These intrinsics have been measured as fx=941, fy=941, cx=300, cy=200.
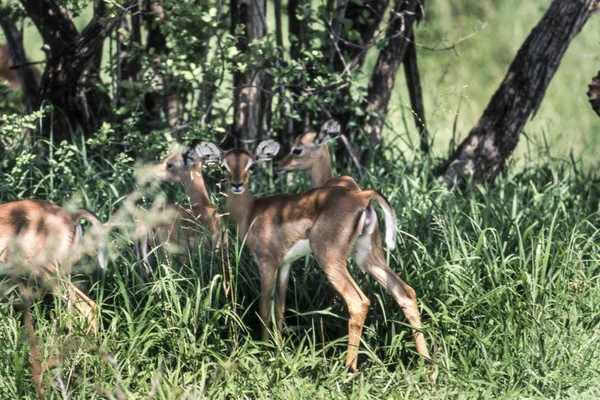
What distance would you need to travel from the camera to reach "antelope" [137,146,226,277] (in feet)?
16.4

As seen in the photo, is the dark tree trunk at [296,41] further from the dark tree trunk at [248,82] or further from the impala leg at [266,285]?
the impala leg at [266,285]

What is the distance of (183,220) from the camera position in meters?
5.35

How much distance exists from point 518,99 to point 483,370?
2.74 metres

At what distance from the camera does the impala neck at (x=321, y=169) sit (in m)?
6.06

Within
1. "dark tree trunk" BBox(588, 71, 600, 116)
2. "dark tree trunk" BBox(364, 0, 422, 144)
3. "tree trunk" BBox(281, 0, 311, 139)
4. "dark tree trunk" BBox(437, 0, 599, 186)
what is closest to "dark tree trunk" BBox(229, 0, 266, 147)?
"tree trunk" BBox(281, 0, 311, 139)

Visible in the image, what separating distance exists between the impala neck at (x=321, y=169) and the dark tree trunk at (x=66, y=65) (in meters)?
1.62

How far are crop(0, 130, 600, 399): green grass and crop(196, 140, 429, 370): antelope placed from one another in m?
0.14

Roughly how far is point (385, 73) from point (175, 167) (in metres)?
1.87

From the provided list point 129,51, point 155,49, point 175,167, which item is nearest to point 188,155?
point 175,167

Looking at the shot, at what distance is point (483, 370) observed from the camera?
437 centimetres

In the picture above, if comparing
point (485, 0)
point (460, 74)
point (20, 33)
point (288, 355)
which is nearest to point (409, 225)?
point (288, 355)

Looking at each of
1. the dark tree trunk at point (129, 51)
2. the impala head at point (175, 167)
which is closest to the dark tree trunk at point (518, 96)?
the impala head at point (175, 167)

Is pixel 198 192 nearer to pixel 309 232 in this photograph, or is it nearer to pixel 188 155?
pixel 188 155

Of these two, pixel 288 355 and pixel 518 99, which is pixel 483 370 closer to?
pixel 288 355
